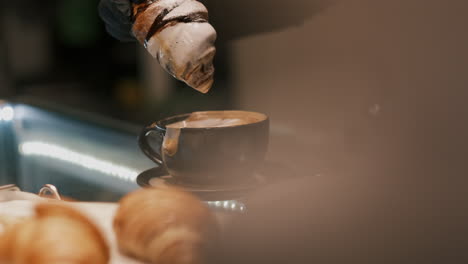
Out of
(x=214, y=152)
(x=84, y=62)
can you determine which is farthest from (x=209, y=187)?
(x=84, y=62)

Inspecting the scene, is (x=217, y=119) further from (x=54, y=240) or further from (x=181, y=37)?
(x=54, y=240)

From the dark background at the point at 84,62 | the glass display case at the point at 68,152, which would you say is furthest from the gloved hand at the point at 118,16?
the dark background at the point at 84,62

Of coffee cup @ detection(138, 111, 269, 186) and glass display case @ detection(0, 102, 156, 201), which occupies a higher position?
coffee cup @ detection(138, 111, 269, 186)

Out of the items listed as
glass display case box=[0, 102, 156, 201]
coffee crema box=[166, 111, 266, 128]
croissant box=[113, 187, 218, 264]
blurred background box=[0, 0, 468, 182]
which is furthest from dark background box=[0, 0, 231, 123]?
croissant box=[113, 187, 218, 264]

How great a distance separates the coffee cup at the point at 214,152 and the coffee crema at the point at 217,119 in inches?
0.8

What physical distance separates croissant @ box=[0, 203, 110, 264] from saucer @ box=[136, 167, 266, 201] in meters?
0.12

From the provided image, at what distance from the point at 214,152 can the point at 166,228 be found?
0.45ft

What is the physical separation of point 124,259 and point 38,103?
1.96ft

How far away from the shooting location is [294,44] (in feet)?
2.84

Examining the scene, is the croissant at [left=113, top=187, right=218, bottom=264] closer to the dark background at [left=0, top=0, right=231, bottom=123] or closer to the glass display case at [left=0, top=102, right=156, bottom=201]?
the glass display case at [left=0, top=102, right=156, bottom=201]

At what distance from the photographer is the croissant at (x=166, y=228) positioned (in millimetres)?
336

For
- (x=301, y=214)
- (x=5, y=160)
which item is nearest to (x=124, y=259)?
(x=301, y=214)

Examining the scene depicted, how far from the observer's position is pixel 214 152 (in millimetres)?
472

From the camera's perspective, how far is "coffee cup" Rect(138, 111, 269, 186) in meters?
0.47
